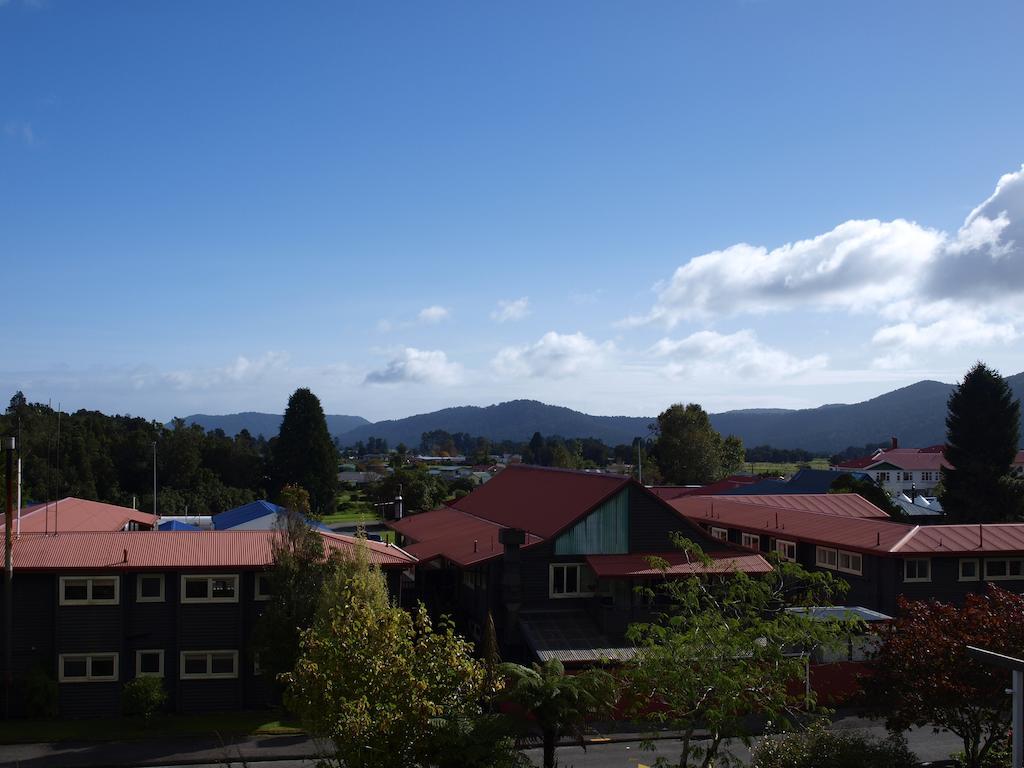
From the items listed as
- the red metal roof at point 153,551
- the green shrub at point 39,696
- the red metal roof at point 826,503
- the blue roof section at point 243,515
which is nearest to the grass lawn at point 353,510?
the blue roof section at point 243,515

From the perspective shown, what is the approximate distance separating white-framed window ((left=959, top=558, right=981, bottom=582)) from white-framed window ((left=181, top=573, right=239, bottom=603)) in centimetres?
3054

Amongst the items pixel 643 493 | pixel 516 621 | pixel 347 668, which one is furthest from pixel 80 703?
pixel 643 493

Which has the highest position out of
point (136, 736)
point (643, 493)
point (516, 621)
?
point (643, 493)

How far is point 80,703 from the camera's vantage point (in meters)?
31.3

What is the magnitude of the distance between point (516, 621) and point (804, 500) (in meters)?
31.1

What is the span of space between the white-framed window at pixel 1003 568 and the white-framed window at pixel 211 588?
3177 cm

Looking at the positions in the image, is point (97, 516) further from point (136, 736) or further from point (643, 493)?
point (643, 493)

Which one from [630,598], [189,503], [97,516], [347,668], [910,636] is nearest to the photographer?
[347,668]

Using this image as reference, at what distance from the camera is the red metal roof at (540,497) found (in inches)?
1517

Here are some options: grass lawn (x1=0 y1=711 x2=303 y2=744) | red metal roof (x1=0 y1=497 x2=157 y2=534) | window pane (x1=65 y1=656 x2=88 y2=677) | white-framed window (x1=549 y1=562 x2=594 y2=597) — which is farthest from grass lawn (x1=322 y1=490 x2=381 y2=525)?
grass lawn (x1=0 y1=711 x2=303 y2=744)

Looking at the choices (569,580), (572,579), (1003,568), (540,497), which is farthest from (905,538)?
(540,497)

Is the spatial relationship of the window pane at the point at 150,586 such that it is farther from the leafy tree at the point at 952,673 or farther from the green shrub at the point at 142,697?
the leafy tree at the point at 952,673

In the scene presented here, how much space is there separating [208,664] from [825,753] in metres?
21.7

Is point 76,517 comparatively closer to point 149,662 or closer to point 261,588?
point 149,662
